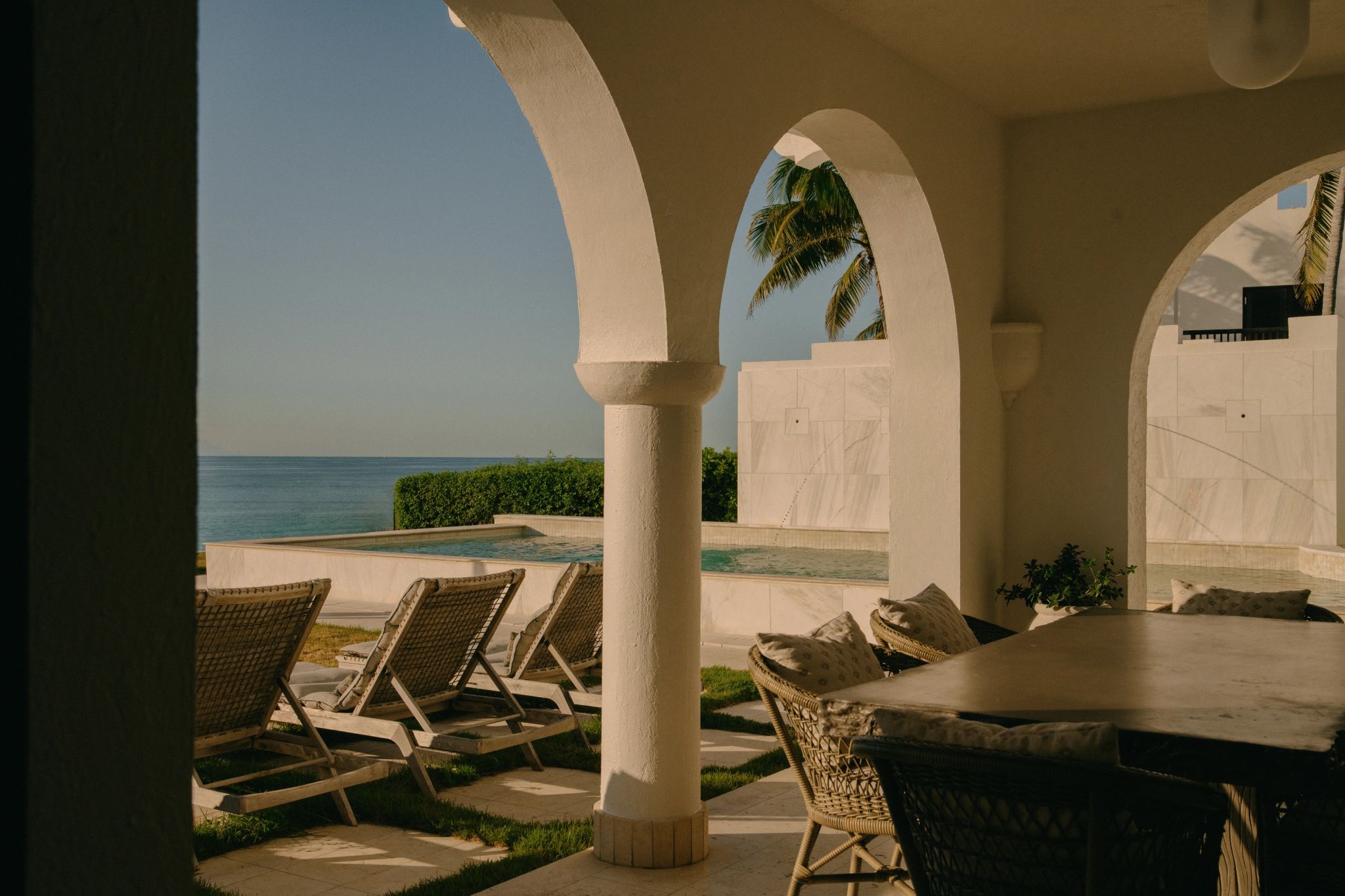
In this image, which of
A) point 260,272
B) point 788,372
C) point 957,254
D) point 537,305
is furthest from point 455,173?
point 957,254

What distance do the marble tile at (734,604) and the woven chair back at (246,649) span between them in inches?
200

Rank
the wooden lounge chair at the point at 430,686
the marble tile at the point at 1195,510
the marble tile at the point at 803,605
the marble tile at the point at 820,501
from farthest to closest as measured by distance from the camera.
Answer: the marble tile at the point at 820,501 → the marble tile at the point at 1195,510 → the marble tile at the point at 803,605 → the wooden lounge chair at the point at 430,686

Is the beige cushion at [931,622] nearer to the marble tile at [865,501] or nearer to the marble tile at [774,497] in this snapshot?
the marble tile at [865,501]

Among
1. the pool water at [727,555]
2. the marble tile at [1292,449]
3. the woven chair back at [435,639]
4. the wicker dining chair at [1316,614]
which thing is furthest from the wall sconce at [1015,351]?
the marble tile at [1292,449]

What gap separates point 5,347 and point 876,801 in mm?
2639

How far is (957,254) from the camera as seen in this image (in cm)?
648

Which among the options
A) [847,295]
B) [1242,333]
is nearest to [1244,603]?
[847,295]

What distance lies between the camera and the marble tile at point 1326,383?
16.9 m

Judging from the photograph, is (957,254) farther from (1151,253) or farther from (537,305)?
(537,305)

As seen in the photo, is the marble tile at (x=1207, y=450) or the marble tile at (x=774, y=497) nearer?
the marble tile at (x=1207, y=450)

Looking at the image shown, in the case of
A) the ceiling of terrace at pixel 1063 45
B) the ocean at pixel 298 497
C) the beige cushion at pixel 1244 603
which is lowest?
the ocean at pixel 298 497

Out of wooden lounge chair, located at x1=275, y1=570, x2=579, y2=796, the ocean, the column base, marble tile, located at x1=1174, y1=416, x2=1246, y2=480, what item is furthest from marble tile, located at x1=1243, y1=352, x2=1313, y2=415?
the ocean

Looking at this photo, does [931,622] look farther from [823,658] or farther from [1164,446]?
[1164,446]

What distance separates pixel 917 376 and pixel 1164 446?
12.9 meters
